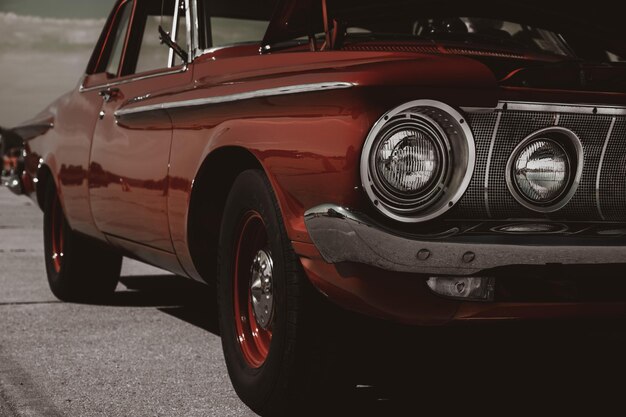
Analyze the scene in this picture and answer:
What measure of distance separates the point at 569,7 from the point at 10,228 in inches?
355

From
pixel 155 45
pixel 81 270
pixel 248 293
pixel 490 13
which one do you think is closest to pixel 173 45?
pixel 155 45

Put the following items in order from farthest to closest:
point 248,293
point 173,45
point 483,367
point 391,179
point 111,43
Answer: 1. point 111,43
2. point 483,367
3. point 173,45
4. point 248,293
5. point 391,179

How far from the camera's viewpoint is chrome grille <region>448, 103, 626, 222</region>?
3.19 meters

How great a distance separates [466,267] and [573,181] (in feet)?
Result: 1.63

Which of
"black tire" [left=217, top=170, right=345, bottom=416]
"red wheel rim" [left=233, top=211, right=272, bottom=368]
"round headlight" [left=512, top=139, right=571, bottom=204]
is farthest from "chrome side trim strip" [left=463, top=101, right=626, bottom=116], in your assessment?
"red wheel rim" [left=233, top=211, right=272, bottom=368]

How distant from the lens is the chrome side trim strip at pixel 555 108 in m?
3.16

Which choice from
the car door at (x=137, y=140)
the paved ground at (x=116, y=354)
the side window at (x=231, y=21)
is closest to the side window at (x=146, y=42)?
the car door at (x=137, y=140)

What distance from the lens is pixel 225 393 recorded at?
4.04 metres

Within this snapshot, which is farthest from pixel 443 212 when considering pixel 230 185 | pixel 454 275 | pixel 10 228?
pixel 10 228

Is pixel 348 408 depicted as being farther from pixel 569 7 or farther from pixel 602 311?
pixel 569 7

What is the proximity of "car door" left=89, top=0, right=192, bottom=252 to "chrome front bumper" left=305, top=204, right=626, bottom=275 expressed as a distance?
56.1 inches

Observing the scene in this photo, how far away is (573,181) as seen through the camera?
3293 millimetres

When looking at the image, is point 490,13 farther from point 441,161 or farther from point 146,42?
point 146,42

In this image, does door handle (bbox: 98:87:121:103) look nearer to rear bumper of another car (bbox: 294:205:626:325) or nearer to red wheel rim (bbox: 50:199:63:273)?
red wheel rim (bbox: 50:199:63:273)
